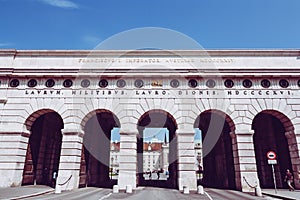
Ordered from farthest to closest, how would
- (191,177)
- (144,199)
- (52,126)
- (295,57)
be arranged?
(52,126) < (295,57) < (191,177) < (144,199)

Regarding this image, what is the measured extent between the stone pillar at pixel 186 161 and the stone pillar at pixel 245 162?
4271 mm

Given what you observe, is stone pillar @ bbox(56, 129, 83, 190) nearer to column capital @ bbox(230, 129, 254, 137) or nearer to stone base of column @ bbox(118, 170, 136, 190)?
stone base of column @ bbox(118, 170, 136, 190)

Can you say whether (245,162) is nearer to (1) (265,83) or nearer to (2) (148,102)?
(1) (265,83)

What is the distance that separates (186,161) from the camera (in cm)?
2147

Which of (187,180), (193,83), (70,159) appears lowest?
(187,180)

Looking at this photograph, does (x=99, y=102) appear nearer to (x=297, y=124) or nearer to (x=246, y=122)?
(x=246, y=122)

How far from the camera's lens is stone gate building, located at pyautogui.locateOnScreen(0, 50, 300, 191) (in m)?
21.8

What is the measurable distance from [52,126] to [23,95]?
7116 millimetres

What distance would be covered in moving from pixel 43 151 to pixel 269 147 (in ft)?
86.8

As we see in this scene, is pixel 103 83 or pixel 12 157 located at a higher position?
pixel 103 83

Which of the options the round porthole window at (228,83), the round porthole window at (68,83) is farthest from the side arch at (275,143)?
the round porthole window at (68,83)

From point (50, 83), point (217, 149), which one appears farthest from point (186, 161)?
point (50, 83)

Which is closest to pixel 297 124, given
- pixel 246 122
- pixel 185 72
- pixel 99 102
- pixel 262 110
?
pixel 262 110

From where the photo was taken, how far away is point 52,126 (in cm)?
2927
